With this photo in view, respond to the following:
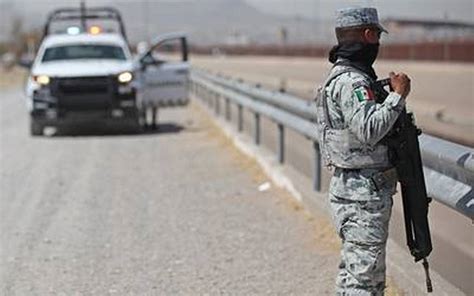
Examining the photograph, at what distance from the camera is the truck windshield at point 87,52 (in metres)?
19.8

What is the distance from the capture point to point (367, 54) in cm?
459

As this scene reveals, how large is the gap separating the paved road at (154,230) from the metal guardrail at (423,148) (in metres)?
0.75

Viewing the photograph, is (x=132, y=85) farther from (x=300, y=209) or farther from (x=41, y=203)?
(x=300, y=209)

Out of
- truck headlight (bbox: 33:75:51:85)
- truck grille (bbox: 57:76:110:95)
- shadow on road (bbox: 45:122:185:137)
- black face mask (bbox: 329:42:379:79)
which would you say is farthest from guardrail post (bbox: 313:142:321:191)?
shadow on road (bbox: 45:122:185:137)

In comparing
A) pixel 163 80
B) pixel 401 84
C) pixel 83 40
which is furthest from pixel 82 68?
pixel 401 84

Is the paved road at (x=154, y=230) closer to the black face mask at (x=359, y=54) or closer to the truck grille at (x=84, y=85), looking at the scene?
the black face mask at (x=359, y=54)

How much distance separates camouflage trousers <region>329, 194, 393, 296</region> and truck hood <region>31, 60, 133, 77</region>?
14.2m

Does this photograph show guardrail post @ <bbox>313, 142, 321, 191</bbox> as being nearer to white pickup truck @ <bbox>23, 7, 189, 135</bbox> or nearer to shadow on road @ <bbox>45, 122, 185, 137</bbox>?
white pickup truck @ <bbox>23, 7, 189, 135</bbox>

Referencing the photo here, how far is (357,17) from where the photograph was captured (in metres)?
4.52

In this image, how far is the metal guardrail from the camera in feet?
18.7

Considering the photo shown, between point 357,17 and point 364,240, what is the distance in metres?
1.05

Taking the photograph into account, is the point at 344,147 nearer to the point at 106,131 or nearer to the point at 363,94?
the point at 363,94

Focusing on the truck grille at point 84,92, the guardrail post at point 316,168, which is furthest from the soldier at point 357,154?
the truck grille at point 84,92

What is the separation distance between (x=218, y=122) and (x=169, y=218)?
35.5 ft
